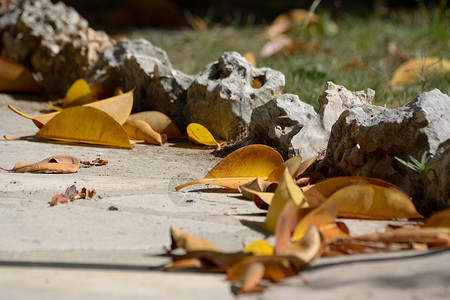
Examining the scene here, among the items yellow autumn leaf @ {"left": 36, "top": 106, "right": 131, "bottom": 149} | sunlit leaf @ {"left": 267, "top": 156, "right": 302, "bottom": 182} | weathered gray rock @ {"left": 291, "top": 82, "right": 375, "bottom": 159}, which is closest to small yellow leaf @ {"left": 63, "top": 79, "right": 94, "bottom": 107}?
yellow autumn leaf @ {"left": 36, "top": 106, "right": 131, "bottom": 149}

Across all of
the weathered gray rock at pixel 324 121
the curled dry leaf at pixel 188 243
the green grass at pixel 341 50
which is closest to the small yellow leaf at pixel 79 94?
the green grass at pixel 341 50

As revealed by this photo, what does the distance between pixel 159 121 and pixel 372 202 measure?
1.35 meters

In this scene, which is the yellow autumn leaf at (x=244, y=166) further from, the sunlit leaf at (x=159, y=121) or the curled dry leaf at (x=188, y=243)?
the sunlit leaf at (x=159, y=121)

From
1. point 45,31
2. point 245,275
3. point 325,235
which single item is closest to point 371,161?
point 325,235

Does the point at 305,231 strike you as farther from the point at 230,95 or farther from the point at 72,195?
the point at 230,95

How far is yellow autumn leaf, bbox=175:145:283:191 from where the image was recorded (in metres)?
2.06

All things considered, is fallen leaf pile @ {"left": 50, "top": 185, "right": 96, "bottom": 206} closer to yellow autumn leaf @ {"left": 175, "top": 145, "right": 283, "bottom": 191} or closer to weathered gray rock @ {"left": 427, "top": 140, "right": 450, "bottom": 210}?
yellow autumn leaf @ {"left": 175, "top": 145, "right": 283, "bottom": 191}

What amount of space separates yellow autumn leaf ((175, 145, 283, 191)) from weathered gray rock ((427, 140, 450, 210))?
504 millimetres

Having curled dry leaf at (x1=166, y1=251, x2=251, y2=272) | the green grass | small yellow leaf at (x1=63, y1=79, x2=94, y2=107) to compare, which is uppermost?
the green grass

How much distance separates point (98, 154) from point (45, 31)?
163 cm

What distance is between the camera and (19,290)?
1.25 metres

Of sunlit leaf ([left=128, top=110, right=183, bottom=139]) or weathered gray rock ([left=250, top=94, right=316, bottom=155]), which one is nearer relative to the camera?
weathered gray rock ([left=250, top=94, right=316, bottom=155])

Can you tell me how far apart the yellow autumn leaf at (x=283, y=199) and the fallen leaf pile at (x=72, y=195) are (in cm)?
55

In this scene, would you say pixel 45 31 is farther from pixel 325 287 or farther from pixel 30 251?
pixel 325 287
